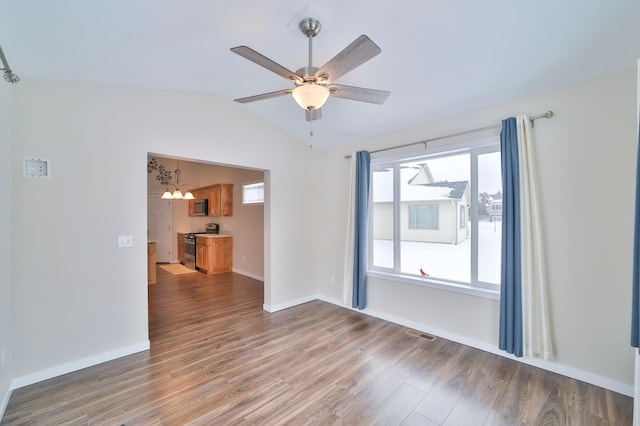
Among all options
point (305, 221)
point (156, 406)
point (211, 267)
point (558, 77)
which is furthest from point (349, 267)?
point (211, 267)

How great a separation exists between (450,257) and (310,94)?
2716 millimetres

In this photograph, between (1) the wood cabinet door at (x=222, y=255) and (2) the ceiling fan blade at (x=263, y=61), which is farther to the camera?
(1) the wood cabinet door at (x=222, y=255)

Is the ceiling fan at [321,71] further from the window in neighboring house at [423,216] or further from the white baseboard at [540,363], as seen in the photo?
the white baseboard at [540,363]

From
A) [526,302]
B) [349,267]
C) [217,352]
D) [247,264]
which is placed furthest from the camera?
[247,264]

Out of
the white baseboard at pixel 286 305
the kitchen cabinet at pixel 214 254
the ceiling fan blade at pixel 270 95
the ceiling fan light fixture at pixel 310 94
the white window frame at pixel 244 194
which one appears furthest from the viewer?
the kitchen cabinet at pixel 214 254

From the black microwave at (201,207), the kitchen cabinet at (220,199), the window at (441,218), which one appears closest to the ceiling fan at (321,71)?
the window at (441,218)

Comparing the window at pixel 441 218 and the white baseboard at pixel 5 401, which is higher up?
the window at pixel 441 218

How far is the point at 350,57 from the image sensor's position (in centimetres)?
164

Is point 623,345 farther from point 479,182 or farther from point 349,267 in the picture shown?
point 349,267

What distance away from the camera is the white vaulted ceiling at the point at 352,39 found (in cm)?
185

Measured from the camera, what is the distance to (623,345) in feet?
7.27

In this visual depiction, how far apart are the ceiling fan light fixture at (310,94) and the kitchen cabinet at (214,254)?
5717mm

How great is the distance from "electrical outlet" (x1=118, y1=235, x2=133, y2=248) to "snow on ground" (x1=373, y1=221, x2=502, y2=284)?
10.4ft

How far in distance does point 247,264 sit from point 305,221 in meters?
2.69
